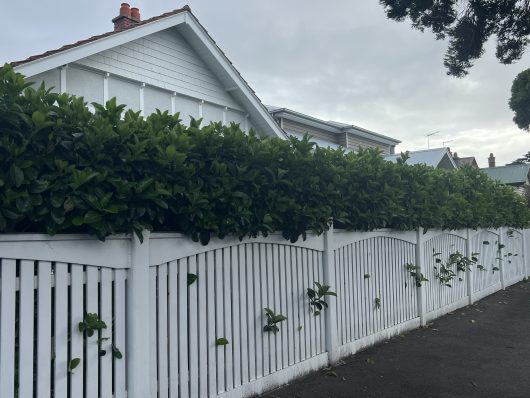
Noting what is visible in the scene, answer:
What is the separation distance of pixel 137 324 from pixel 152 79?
7.03 metres

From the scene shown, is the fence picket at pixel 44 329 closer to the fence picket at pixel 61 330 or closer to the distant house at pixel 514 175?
the fence picket at pixel 61 330

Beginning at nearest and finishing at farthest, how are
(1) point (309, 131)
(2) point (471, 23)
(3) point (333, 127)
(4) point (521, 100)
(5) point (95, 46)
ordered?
(2) point (471, 23), (5) point (95, 46), (1) point (309, 131), (3) point (333, 127), (4) point (521, 100)

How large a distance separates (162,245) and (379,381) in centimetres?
315

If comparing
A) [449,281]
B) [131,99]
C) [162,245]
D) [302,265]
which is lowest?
[449,281]

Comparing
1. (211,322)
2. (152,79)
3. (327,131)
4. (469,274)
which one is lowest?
(469,274)

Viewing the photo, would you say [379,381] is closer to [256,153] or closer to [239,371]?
[239,371]

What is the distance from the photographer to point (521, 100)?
20.9m

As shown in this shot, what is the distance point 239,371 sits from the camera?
449cm

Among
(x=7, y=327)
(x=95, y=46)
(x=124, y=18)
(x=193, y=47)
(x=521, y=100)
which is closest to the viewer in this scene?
(x=7, y=327)

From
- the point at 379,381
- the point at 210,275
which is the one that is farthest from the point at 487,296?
the point at 210,275

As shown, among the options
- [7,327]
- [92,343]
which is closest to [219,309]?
[92,343]

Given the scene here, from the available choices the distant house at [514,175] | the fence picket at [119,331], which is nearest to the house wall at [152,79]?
the fence picket at [119,331]

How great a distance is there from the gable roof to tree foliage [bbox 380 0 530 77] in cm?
525

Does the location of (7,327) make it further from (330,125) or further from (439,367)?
(330,125)
